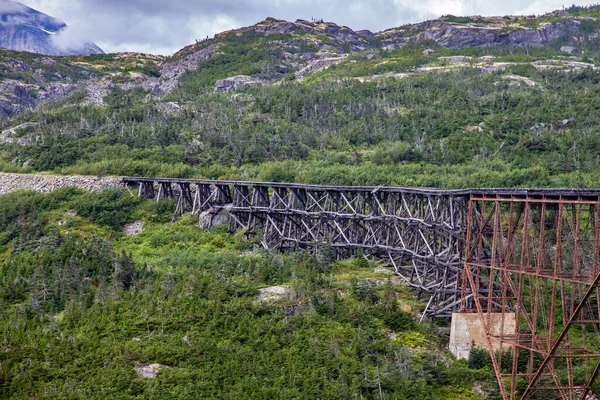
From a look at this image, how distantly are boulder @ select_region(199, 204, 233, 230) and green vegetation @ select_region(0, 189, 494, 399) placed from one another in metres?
6.13

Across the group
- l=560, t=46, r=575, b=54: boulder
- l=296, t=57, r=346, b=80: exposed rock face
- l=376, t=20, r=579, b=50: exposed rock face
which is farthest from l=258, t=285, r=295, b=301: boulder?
l=376, t=20, r=579, b=50: exposed rock face

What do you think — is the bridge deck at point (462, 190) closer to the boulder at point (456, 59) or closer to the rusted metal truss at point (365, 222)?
the rusted metal truss at point (365, 222)

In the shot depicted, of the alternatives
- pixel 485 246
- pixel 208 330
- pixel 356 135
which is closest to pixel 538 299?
pixel 485 246

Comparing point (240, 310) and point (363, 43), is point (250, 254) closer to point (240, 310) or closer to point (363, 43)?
point (240, 310)

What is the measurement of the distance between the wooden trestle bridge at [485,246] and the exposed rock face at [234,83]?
58.3 m

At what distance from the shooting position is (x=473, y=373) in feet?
102

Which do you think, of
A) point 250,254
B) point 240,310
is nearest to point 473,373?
point 240,310

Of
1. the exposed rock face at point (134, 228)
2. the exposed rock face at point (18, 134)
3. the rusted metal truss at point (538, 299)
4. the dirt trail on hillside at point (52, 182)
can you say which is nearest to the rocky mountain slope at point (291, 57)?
the exposed rock face at point (18, 134)

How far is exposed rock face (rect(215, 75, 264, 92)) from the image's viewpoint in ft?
371

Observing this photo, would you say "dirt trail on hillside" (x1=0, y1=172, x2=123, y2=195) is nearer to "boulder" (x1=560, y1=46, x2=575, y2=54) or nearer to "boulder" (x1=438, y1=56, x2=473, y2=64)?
"boulder" (x1=438, y1=56, x2=473, y2=64)

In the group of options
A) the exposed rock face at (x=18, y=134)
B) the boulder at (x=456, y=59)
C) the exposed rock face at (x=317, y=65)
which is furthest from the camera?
the exposed rock face at (x=317, y=65)

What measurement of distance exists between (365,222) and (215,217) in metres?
11.0

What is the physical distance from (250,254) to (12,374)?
18847mm

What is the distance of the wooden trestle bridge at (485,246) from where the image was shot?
2695 centimetres
